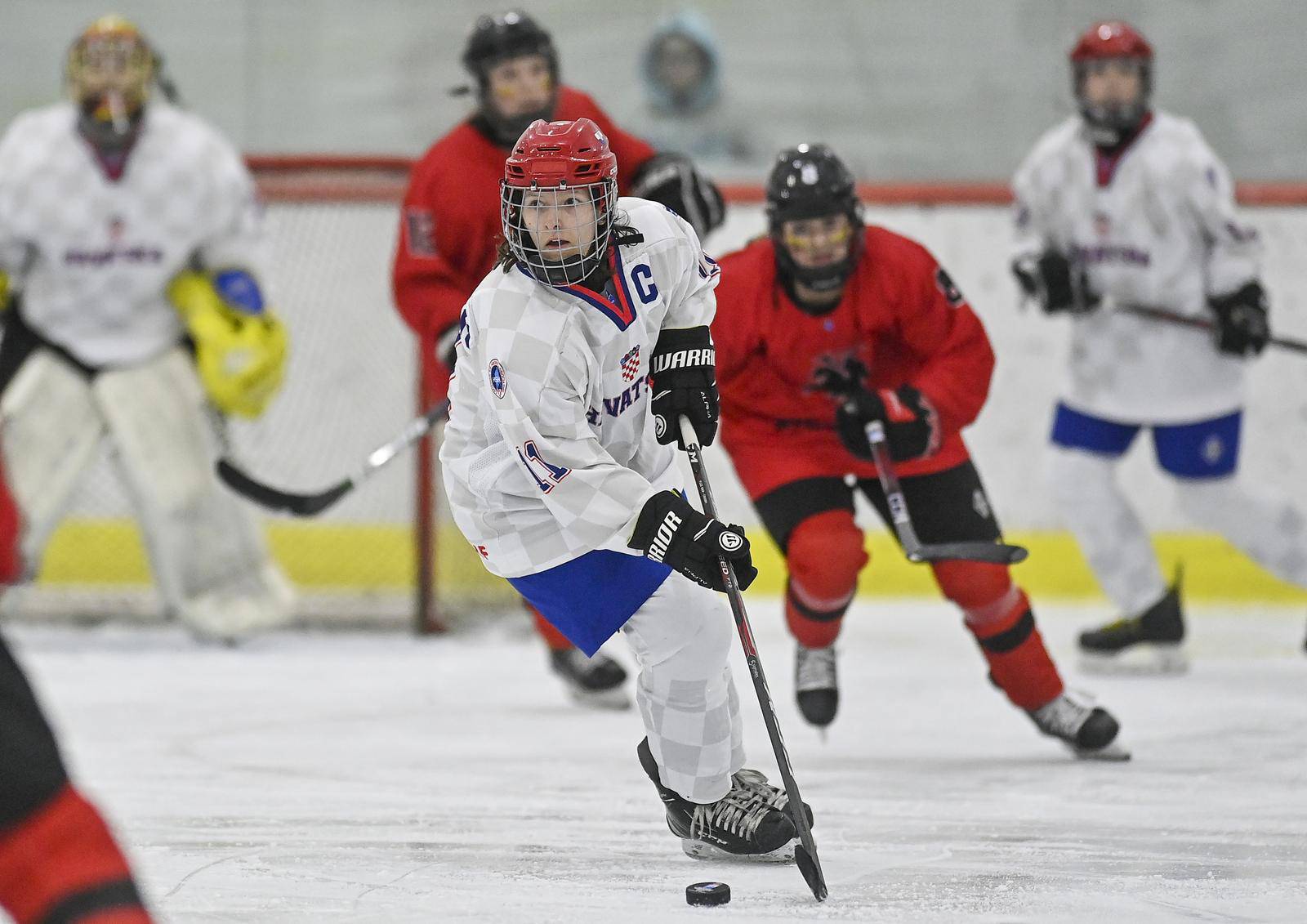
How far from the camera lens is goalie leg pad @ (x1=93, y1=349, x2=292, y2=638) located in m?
4.27

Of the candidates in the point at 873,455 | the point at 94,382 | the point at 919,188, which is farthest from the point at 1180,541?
the point at 94,382

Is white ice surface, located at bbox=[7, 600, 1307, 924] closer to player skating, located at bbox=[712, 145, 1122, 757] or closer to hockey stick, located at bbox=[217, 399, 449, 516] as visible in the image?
player skating, located at bbox=[712, 145, 1122, 757]

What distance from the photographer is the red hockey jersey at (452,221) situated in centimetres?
359

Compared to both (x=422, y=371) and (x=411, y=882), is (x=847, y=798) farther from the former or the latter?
(x=422, y=371)

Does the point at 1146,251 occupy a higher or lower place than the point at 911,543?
higher

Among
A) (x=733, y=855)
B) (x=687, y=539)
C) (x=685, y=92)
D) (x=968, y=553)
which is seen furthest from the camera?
(x=685, y=92)

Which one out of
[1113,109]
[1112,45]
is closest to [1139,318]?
[1113,109]

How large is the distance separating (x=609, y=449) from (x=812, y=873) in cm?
54

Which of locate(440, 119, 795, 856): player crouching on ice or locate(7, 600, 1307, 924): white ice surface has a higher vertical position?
locate(440, 119, 795, 856): player crouching on ice

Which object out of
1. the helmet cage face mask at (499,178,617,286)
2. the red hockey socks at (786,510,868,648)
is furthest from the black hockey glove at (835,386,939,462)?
the helmet cage face mask at (499,178,617,286)

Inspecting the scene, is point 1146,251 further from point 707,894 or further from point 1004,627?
point 707,894

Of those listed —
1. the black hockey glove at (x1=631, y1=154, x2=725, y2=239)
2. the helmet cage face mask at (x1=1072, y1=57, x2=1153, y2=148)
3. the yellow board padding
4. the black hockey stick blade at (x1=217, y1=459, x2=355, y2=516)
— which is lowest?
the yellow board padding

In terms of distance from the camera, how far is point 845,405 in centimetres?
292

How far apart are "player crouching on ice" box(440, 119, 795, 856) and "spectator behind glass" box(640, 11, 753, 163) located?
273 centimetres
